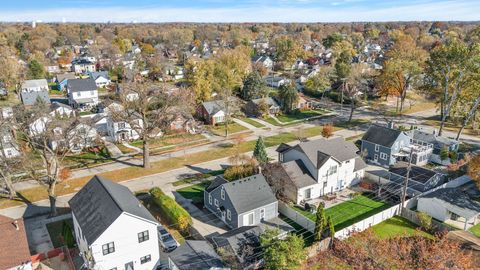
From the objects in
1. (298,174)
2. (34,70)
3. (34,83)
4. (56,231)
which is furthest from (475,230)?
(34,70)

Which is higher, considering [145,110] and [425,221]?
[145,110]

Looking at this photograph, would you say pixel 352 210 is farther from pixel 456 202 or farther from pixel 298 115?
pixel 298 115

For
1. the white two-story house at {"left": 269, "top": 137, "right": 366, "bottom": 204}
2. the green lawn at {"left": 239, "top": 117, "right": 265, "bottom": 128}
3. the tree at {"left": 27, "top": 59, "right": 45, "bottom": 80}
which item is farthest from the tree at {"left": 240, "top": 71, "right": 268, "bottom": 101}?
the tree at {"left": 27, "top": 59, "right": 45, "bottom": 80}

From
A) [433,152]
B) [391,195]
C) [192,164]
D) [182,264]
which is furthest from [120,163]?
[433,152]

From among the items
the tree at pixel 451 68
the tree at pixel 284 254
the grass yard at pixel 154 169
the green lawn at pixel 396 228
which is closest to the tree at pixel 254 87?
the grass yard at pixel 154 169

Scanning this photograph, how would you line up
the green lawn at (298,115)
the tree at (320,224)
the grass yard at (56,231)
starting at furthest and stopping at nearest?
1. the green lawn at (298,115)
2. the grass yard at (56,231)
3. the tree at (320,224)

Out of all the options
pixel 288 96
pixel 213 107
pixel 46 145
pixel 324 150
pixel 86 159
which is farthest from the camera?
pixel 288 96

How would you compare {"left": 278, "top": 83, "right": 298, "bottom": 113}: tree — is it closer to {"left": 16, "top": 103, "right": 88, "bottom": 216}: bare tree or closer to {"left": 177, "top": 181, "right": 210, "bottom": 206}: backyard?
{"left": 177, "top": 181, "right": 210, "bottom": 206}: backyard

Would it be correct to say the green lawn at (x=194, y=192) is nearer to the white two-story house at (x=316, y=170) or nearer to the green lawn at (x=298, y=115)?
the white two-story house at (x=316, y=170)
